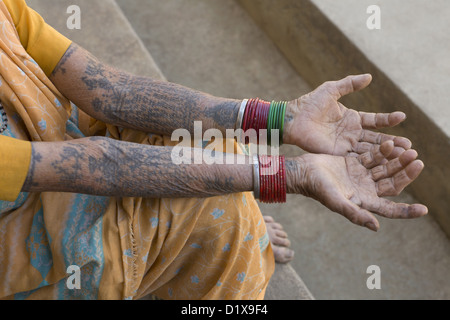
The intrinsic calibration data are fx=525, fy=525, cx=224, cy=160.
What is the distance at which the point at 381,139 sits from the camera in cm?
139

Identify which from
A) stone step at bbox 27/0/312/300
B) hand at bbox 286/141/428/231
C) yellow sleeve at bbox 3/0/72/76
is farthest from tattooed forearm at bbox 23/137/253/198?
stone step at bbox 27/0/312/300

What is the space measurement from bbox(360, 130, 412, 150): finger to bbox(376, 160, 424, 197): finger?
89 mm

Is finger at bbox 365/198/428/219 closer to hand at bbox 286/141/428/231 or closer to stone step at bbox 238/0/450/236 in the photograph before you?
hand at bbox 286/141/428/231

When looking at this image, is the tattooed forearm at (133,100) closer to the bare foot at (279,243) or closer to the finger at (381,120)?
the finger at (381,120)

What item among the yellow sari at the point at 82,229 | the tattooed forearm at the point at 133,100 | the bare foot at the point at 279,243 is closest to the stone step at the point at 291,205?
the bare foot at the point at 279,243

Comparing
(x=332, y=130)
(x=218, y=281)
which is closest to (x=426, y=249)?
(x=332, y=130)

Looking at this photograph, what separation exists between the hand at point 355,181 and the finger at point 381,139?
57 millimetres

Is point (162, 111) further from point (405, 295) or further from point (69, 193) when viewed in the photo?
point (405, 295)

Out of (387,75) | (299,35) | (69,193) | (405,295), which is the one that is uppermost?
(299,35)

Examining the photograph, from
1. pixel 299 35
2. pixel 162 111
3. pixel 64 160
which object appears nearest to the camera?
pixel 64 160

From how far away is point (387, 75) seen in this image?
1.98 meters

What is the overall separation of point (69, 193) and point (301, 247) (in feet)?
3.68

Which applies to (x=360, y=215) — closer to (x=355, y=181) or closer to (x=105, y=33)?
(x=355, y=181)

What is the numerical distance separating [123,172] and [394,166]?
25.7 inches
